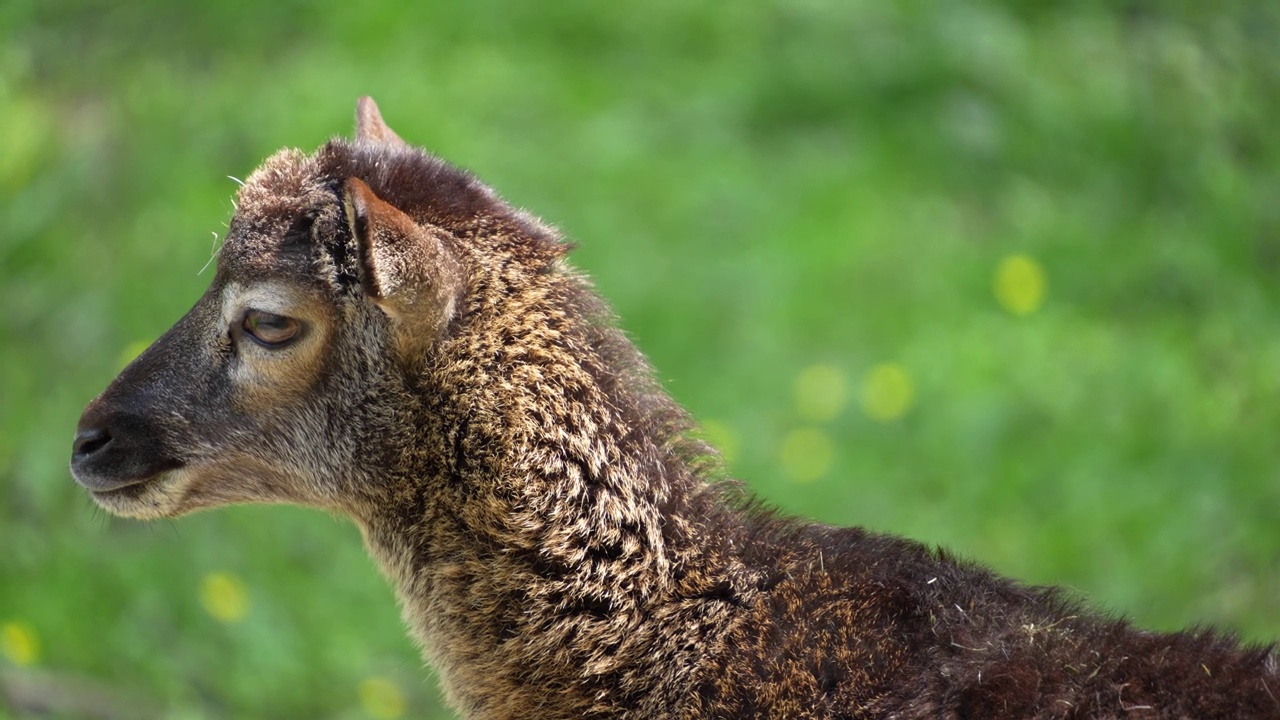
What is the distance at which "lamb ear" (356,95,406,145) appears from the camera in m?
4.75

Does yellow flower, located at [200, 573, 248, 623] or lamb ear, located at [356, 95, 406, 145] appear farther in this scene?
yellow flower, located at [200, 573, 248, 623]

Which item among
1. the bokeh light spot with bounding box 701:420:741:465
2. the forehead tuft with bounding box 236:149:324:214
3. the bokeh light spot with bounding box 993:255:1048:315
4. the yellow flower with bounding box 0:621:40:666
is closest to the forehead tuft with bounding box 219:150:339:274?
the forehead tuft with bounding box 236:149:324:214

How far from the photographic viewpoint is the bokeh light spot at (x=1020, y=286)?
7914mm

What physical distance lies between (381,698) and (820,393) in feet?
9.14

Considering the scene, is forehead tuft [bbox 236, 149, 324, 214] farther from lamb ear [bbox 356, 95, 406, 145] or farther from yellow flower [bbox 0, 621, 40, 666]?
yellow flower [bbox 0, 621, 40, 666]

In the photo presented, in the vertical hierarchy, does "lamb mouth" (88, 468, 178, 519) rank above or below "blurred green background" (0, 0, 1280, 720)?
below

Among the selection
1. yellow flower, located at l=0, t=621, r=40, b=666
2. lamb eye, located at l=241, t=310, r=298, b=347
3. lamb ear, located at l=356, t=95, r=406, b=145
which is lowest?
yellow flower, located at l=0, t=621, r=40, b=666

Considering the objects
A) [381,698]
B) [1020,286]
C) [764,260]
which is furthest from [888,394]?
[381,698]

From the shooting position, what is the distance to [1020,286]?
7.96 meters

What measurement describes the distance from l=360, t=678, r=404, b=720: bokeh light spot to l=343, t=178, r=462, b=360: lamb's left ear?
238cm

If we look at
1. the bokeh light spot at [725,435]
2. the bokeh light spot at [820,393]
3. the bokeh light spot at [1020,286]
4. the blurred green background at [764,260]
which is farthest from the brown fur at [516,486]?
the bokeh light spot at [1020,286]

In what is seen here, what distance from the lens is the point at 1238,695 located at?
3367 millimetres

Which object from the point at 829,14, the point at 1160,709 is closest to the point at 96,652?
the point at 1160,709

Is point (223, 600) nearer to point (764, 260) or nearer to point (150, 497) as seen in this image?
point (150, 497)
